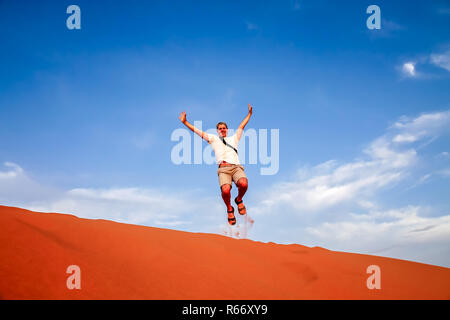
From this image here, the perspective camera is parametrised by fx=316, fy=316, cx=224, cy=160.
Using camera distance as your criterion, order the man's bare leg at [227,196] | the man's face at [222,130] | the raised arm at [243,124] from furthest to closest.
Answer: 1. the raised arm at [243,124]
2. the man's face at [222,130]
3. the man's bare leg at [227,196]

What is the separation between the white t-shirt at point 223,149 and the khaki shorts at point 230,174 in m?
0.17

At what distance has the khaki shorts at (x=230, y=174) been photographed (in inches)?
297

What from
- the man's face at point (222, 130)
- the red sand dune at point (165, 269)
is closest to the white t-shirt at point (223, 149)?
the man's face at point (222, 130)

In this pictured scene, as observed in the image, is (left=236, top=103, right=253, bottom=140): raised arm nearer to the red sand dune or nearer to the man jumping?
the man jumping

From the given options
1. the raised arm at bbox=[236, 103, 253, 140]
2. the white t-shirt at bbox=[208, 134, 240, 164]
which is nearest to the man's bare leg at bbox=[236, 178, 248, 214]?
the white t-shirt at bbox=[208, 134, 240, 164]

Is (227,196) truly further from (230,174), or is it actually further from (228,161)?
(228,161)

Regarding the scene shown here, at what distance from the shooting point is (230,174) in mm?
7641

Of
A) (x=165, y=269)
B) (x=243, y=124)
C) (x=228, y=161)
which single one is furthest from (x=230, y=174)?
(x=165, y=269)

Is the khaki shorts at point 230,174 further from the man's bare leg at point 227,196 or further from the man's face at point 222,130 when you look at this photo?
the man's face at point 222,130

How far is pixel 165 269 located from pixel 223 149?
3038mm
